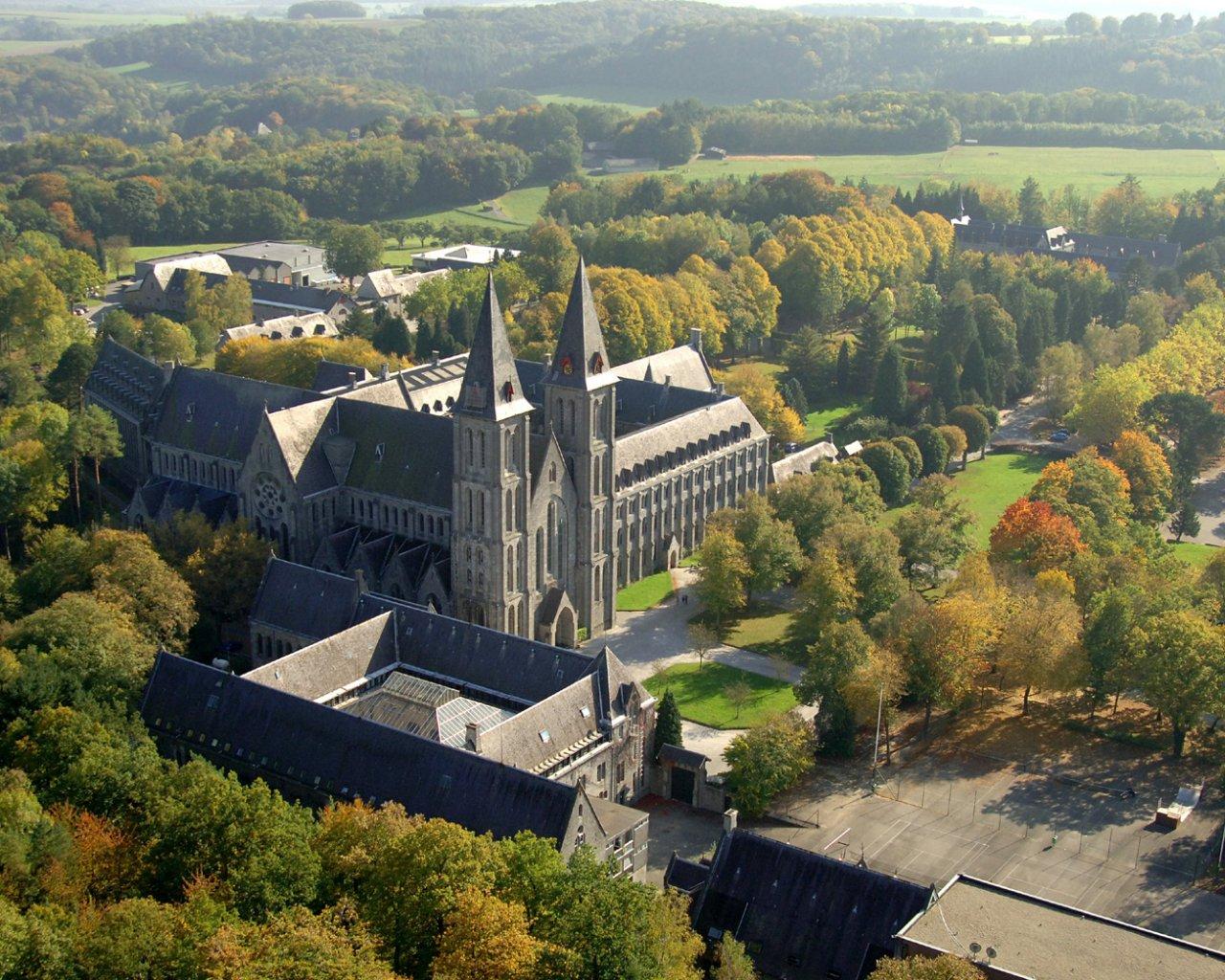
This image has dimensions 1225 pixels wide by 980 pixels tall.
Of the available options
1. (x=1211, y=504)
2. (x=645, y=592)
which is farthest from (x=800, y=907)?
(x=1211, y=504)

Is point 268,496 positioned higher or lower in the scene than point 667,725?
higher

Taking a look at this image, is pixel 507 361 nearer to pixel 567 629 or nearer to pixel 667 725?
pixel 567 629

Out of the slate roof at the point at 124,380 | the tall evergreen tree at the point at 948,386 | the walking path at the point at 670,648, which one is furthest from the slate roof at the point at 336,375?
the tall evergreen tree at the point at 948,386

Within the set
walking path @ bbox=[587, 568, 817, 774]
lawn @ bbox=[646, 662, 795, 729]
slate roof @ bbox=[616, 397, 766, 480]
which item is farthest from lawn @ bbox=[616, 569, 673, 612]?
lawn @ bbox=[646, 662, 795, 729]

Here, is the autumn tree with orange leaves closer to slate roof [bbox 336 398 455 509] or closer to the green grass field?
the green grass field

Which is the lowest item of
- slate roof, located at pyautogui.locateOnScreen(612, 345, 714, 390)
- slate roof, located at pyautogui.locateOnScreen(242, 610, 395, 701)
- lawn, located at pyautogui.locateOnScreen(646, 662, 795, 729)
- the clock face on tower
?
lawn, located at pyautogui.locateOnScreen(646, 662, 795, 729)

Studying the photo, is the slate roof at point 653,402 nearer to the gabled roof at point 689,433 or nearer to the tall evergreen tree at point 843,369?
the gabled roof at point 689,433
